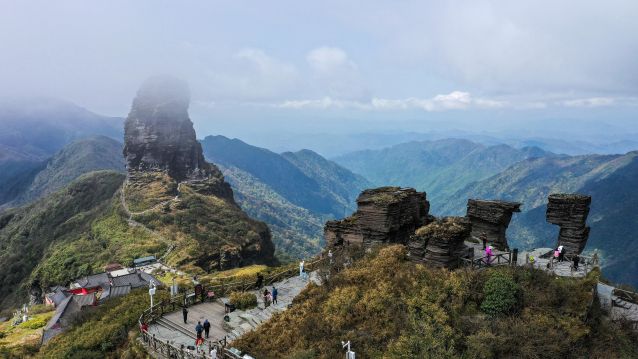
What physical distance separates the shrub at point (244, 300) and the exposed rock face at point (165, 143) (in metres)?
101

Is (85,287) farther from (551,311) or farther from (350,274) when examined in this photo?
(551,311)

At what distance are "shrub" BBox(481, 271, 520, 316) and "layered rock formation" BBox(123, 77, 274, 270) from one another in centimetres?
6619

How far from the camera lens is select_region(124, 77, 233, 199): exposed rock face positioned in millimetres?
130875

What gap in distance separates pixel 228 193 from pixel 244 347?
119 meters

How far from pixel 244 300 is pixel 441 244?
13.2 meters

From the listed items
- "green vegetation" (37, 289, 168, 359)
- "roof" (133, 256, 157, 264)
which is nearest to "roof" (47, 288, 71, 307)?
"roof" (133, 256, 157, 264)

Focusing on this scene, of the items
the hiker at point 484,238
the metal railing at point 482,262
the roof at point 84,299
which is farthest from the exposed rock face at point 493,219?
the roof at point 84,299

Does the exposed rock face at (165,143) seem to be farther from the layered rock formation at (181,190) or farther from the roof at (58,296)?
the roof at (58,296)

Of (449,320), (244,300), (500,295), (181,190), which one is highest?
(500,295)

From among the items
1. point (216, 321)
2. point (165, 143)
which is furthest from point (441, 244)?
point (165, 143)

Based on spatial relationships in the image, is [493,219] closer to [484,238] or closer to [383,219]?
[484,238]

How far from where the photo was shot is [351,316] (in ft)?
79.2

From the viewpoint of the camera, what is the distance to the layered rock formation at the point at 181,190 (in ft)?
301

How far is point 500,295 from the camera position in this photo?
22.6 meters
